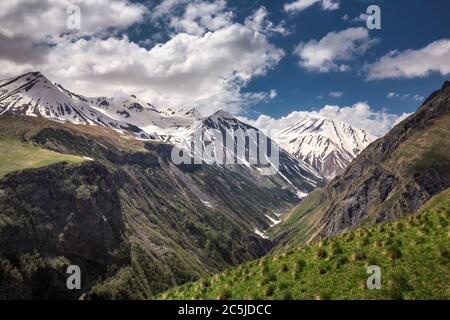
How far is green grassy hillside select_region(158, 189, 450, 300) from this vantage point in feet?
75.4

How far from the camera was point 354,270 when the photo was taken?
84.1ft

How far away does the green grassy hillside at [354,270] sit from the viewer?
75.4 feet
